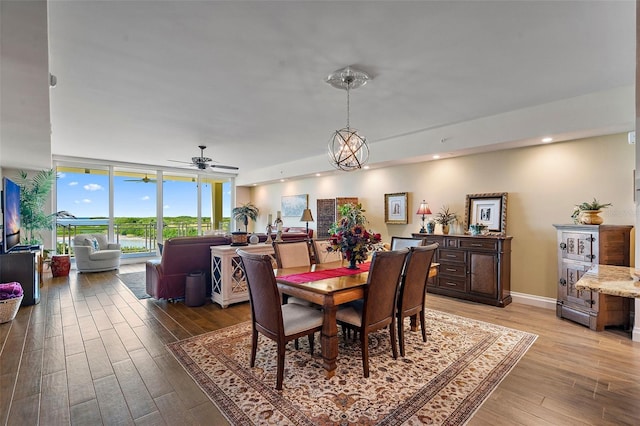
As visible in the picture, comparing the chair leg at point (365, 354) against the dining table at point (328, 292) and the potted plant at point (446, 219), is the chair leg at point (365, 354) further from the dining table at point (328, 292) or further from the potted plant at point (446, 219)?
the potted plant at point (446, 219)

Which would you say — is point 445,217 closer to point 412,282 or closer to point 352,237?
point 412,282

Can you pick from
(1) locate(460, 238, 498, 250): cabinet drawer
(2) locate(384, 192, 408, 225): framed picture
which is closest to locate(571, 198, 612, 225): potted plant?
(1) locate(460, 238, 498, 250): cabinet drawer

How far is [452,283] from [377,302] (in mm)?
2742

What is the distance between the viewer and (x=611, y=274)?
1.98 meters

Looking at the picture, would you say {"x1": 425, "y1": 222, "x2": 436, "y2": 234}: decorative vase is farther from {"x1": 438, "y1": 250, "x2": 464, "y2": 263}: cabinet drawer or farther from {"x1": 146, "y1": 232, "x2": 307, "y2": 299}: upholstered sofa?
{"x1": 146, "y1": 232, "x2": 307, "y2": 299}: upholstered sofa

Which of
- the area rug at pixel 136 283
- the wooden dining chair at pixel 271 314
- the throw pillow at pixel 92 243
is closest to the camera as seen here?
the wooden dining chair at pixel 271 314

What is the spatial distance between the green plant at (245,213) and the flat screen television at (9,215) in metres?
5.25

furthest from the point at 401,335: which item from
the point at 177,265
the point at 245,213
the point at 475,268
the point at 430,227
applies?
the point at 245,213

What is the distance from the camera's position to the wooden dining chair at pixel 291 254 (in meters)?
3.43

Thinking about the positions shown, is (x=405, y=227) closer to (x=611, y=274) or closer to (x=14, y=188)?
(x=611, y=274)

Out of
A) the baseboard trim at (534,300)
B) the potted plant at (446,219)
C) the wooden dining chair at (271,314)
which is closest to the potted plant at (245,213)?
the potted plant at (446,219)

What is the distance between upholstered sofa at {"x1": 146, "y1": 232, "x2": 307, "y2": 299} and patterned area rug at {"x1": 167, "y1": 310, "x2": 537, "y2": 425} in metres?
1.46

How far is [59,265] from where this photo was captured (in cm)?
617

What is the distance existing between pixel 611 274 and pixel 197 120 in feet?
15.7
